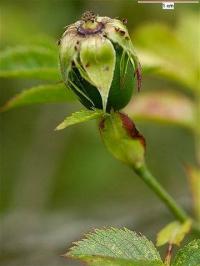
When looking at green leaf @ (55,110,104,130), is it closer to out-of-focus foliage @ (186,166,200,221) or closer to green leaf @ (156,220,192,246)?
green leaf @ (156,220,192,246)

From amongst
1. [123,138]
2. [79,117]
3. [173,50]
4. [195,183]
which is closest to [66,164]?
[173,50]

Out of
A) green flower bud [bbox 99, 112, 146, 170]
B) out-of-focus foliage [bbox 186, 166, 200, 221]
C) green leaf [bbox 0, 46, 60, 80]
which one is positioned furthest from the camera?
out-of-focus foliage [bbox 186, 166, 200, 221]

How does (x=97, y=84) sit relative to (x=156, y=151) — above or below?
above

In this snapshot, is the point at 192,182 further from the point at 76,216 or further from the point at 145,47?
the point at 76,216

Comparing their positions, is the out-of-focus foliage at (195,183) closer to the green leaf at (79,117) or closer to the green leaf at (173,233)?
the green leaf at (173,233)

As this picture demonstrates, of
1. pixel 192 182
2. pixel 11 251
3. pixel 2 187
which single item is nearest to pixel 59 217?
pixel 11 251

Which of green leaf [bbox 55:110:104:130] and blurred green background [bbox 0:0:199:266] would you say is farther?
blurred green background [bbox 0:0:199:266]

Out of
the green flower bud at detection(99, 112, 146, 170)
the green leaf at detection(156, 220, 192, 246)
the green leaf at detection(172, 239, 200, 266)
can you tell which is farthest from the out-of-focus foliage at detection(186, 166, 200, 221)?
the green leaf at detection(172, 239, 200, 266)

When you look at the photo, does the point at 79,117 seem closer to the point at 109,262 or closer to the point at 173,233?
the point at 109,262
